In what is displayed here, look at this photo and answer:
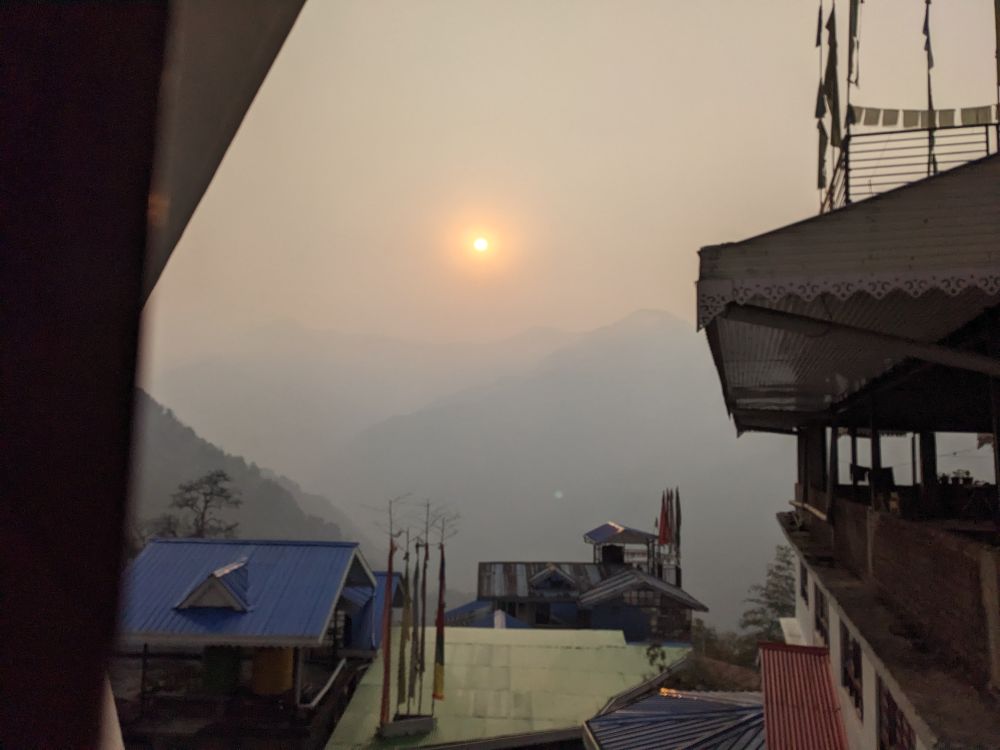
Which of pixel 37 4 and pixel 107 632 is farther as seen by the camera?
pixel 107 632

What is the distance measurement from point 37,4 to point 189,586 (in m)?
15.4

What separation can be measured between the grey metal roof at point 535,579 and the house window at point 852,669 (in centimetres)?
1823

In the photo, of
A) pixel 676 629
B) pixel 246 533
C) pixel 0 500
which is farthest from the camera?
pixel 246 533

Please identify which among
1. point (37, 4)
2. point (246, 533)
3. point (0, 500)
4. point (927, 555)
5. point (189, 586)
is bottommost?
point (246, 533)

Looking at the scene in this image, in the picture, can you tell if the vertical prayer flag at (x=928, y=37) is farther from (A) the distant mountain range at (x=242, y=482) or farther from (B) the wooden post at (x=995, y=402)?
(A) the distant mountain range at (x=242, y=482)

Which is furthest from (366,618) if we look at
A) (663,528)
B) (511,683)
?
(663,528)

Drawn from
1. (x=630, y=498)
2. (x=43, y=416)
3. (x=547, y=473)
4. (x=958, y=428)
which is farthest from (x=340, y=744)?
(x=547, y=473)

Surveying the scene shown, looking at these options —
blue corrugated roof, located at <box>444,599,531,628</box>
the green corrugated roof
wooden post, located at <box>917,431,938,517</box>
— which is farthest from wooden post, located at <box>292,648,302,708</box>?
blue corrugated roof, located at <box>444,599,531,628</box>

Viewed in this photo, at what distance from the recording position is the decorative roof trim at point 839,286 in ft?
13.2

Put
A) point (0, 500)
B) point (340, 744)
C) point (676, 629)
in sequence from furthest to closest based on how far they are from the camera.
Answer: point (676, 629) → point (340, 744) → point (0, 500)

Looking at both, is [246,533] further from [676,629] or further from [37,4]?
[37,4]

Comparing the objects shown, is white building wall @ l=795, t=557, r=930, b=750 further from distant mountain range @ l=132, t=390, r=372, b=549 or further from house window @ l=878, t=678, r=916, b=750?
distant mountain range @ l=132, t=390, r=372, b=549

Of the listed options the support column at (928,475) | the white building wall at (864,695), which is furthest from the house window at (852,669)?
the support column at (928,475)

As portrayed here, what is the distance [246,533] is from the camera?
253ft
